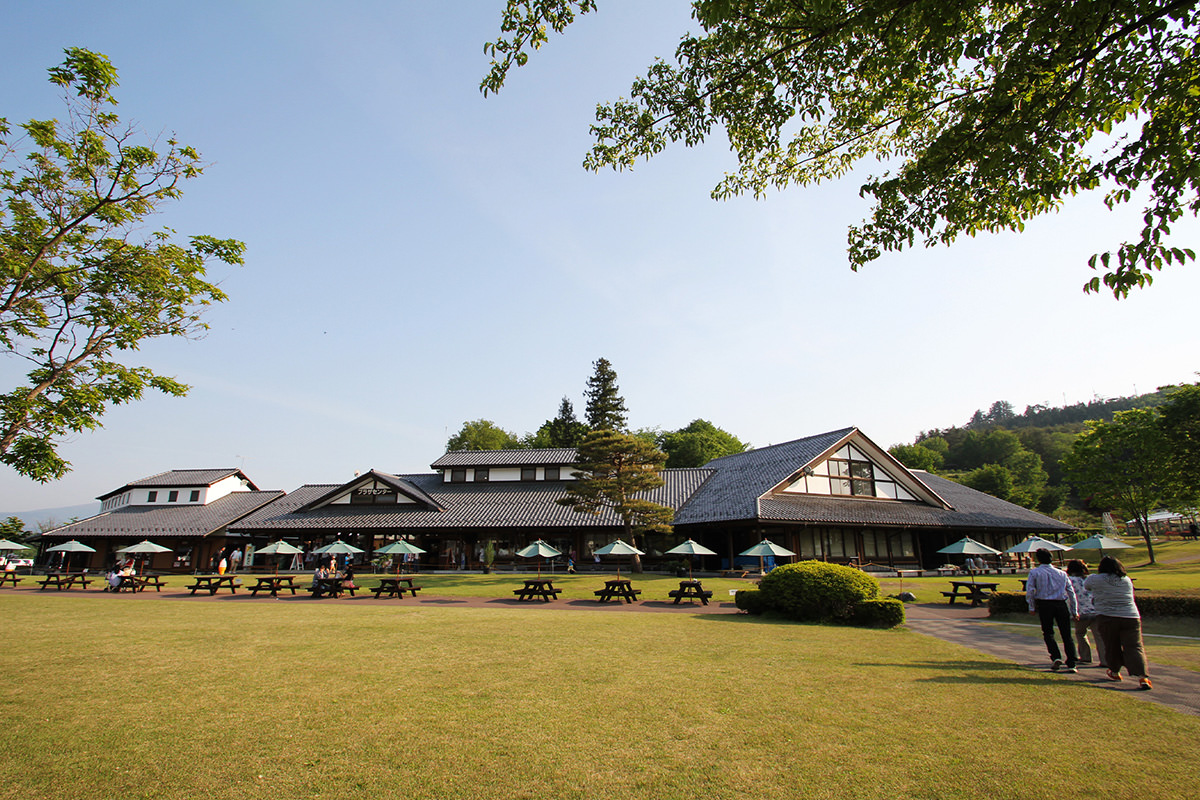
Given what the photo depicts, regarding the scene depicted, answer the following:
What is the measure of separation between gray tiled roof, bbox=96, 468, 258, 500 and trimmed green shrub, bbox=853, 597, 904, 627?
150ft

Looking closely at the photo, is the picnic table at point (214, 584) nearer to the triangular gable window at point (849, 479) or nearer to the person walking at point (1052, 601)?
the person walking at point (1052, 601)

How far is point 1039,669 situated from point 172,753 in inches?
433

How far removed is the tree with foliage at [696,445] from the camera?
2694 inches

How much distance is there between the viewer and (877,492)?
36000mm

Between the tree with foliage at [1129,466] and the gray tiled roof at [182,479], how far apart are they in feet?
206

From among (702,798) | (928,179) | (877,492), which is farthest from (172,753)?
(877,492)

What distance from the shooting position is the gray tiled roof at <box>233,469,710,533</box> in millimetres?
35500

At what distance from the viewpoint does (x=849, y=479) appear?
116ft

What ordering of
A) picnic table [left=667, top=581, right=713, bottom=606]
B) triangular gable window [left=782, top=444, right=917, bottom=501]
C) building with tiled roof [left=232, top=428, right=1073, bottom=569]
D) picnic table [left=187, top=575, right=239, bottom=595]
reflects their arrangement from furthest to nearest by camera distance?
1. triangular gable window [left=782, top=444, right=917, bottom=501]
2. building with tiled roof [left=232, top=428, right=1073, bottom=569]
3. picnic table [left=187, top=575, right=239, bottom=595]
4. picnic table [left=667, top=581, right=713, bottom=606]

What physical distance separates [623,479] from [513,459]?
1546 centimetres

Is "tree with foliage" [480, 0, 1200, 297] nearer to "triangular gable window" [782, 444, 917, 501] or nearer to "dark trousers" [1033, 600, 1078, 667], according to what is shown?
"dark trousers" [1033, 600, 1078, 667]

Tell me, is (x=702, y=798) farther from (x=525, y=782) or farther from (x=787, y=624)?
(x=787, y=624)

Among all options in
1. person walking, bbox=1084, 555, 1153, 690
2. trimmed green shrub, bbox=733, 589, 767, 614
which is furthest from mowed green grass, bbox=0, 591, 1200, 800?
trimmed green shrub, bbox=733, 589, 767, 614

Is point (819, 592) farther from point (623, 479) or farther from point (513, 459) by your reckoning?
point (513, 459)
